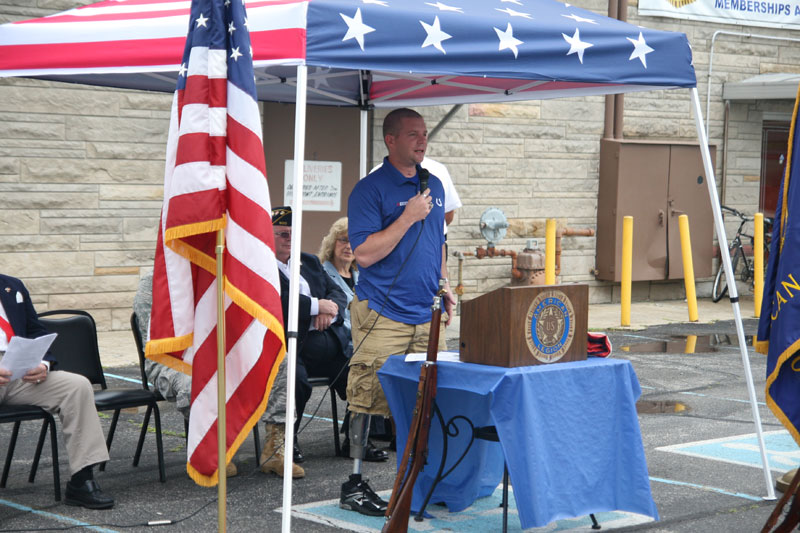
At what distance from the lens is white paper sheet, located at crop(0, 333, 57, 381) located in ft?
16.9

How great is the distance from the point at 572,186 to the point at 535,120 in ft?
3.69

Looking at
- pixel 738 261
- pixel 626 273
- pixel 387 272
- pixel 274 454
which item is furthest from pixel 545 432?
pixel 738 261

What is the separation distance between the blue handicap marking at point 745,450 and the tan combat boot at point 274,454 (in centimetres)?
249

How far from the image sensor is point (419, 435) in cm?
Result: 479

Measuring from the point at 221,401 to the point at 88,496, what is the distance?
166cm

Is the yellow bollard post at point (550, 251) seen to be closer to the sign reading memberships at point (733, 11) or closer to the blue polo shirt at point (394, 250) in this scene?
the sign reading memberships at point (733, 11)

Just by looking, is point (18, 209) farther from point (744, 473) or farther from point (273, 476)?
point (744, 473)

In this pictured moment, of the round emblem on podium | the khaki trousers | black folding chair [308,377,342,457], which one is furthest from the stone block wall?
the round emblem on podium

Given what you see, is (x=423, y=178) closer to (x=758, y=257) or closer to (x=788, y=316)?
(x=788, y=316)

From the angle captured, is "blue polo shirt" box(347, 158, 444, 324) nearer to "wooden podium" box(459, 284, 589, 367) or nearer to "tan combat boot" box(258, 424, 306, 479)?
"wooden podium" box(459, 284, 589, 367)

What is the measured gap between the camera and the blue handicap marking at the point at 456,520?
16.9 feet

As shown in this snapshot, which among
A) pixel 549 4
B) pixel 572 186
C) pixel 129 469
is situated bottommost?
pixel 129 469

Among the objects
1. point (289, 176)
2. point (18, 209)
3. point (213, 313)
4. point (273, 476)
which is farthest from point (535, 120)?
point (213, 313)

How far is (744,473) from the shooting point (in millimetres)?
6336
